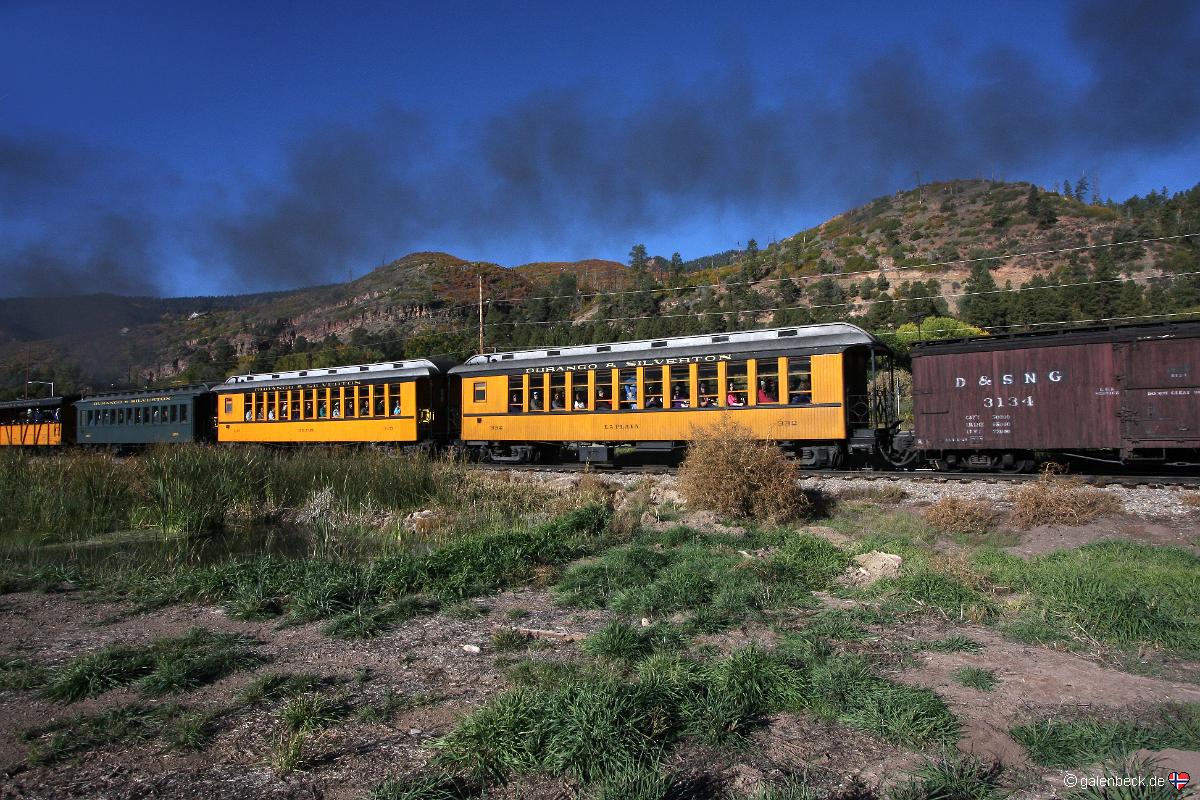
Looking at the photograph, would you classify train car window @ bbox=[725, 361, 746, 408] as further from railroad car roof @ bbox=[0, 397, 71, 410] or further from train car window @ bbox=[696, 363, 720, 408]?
railroad car roof @ bbox=[0, 397, 71, 410]

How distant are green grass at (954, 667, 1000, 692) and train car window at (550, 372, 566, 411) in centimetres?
1531

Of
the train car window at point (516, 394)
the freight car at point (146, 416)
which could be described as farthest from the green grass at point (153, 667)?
the freight car at point (146, 416)

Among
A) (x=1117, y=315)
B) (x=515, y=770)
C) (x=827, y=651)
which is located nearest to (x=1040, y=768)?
(x=827, y=651)

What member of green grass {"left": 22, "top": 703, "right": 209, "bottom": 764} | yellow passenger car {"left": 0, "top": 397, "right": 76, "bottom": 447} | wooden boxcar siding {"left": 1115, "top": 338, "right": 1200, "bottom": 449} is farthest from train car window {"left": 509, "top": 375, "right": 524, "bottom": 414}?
yellow passenger car {"left": 0, "top": 397, "right": 76, "bottom": 447}

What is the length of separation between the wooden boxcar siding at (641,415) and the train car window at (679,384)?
9cm

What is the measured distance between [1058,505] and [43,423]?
1624 inches

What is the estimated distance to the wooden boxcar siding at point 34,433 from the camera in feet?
114

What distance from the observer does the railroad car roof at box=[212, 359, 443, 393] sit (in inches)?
922

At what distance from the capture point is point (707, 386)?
17.5 meters

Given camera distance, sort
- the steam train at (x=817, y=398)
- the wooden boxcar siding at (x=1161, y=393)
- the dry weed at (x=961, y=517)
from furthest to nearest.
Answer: the steam train at (x=817, y=398)
the wooden boxcar siding at (x=1161, y=393)
the dry weed at (x=961, y=517)

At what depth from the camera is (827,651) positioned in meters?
5.42

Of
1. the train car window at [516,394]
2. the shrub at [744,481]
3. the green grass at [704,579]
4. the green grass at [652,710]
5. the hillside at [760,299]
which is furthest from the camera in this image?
the hillside at [760,299]

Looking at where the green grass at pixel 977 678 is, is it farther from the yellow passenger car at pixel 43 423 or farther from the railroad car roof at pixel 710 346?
the yellow passenger car at pixel 43 423

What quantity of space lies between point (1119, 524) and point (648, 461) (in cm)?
1273
